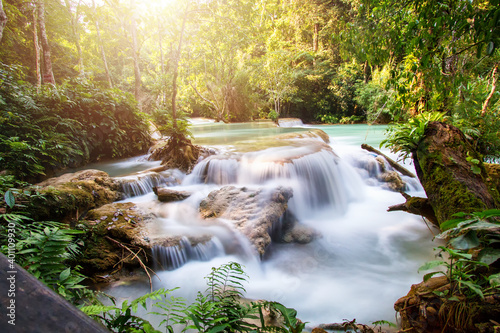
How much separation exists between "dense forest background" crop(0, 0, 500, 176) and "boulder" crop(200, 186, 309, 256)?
8.56 ft

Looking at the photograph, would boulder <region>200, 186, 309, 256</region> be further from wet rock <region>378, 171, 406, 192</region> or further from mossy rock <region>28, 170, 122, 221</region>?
wet rock <region>378, 171, 406, 192</region>

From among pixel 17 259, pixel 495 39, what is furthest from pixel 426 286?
pixel 17 259

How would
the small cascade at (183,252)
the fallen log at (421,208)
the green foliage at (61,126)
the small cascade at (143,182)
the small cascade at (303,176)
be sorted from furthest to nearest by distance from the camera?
1. the small cascade at (303,176)
2. the small cascade at (143,182)
3. the green foliage at (61,126)
4. the small cascade at (183,252)
5. the fallen log at (421,208)

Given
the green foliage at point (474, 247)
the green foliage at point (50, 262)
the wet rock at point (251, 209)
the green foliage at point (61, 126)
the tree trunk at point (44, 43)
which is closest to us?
the green foliage at point (474, 247)

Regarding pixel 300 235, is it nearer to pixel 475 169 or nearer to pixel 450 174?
pixel 450 174

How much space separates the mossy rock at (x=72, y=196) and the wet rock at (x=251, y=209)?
2142 millimetres

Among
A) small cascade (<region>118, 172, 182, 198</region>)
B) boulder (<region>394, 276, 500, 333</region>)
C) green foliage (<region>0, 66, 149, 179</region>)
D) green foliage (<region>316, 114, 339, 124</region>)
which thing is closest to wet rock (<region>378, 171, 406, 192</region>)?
boulder (<region>394, 276, 500, 333</region>)

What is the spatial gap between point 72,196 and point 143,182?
1.87m

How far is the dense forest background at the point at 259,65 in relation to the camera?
2.53 m

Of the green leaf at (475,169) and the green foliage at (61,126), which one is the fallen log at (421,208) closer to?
the green leaf at (475,169)

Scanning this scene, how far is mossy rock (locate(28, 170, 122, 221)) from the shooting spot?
3363 millimetres

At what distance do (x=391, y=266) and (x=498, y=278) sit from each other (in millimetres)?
2717

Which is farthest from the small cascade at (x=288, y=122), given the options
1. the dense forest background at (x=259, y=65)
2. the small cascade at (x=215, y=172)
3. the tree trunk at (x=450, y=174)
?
the tree trunk at (x=450, y=174)

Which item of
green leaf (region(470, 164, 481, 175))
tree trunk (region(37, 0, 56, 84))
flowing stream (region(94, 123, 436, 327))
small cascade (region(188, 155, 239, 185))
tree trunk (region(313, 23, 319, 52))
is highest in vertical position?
tree trunk (region(313, 23, 319, 52))
